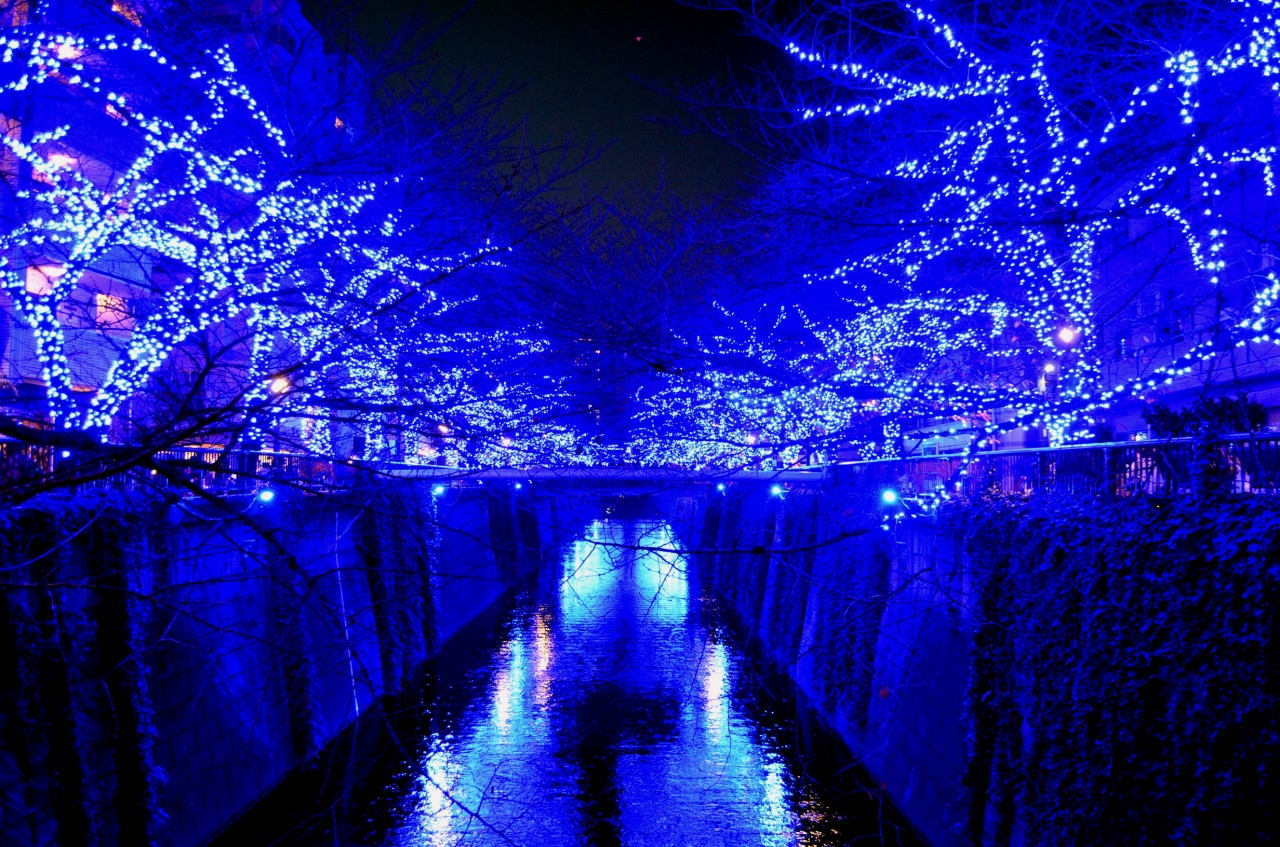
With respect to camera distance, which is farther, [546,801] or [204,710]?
[546,801]

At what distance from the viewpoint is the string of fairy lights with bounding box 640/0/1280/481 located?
30.0 ft

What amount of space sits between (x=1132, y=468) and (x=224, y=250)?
1000 centimetres

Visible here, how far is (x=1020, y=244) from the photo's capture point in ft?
37.9

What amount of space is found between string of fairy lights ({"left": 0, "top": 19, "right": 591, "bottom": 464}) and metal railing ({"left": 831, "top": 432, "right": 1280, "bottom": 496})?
582 cm

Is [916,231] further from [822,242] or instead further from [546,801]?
[546,801]

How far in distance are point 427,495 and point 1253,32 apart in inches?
751

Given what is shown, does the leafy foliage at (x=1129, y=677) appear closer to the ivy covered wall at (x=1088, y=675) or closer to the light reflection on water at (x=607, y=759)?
the ivy covered wall at (x=1088, y=675)

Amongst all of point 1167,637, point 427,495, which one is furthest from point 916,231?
point 427,495

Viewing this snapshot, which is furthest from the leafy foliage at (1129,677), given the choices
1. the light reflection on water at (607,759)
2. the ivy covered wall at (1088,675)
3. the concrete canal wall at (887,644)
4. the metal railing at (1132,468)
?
the light reflection on water at (607,759)

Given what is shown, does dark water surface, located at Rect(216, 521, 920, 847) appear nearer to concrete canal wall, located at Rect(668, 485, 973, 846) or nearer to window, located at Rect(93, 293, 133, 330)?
concrete canal wall, located at Rect(668, 485, 973, 846)

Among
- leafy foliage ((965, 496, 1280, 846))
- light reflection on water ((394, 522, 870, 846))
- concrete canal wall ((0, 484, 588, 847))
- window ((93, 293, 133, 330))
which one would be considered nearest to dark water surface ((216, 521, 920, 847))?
light reflection on water ((394, 522, 870, 846))

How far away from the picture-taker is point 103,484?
10383 millimetres

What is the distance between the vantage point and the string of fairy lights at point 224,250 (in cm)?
711

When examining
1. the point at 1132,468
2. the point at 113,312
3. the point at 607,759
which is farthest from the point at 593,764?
the point at 113,312
